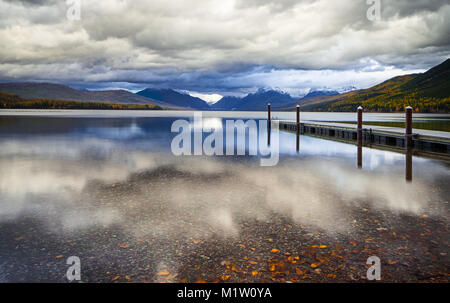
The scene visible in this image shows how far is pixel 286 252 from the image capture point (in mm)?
5953

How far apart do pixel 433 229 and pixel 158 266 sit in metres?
6.07

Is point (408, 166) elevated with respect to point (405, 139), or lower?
lower

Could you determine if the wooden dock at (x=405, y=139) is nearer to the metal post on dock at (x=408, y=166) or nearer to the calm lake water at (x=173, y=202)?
the metal post on dock at (x=408, y=166)

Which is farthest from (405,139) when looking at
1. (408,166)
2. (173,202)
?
(173,202)

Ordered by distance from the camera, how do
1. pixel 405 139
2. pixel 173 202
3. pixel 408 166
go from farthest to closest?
pixel 405 139, pixel 408 166, pixel 173 202

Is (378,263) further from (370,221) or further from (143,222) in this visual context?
(143,222)

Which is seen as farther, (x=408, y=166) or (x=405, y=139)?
(x=405, y=139)

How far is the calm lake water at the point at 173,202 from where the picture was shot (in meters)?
6.20

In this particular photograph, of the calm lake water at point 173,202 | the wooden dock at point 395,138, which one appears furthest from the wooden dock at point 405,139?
the calm lake water at point 173,202

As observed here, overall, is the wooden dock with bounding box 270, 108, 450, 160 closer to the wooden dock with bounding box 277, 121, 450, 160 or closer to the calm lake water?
the wooden dock with bounding box 277, 121, 450, 160

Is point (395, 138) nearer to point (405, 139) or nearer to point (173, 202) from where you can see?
point (405, 139)

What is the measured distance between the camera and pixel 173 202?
948 cm

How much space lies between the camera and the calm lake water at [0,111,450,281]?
20.3 feet
